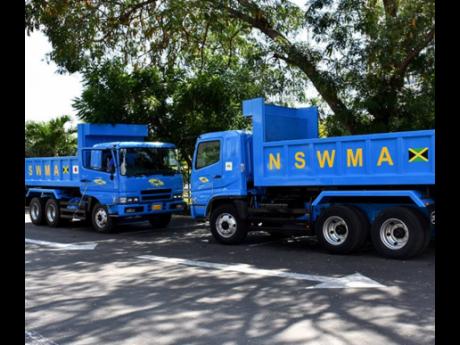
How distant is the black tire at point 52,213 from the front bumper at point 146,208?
2.79 meters

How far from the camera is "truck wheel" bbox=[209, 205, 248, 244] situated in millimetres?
10891

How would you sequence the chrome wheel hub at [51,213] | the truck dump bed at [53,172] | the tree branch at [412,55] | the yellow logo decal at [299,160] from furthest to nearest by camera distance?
the chrome wheel hub at [51,213], the truck dump bed at [53,172], the tree branch at [412,55], the yellow logo decal at [299,160]

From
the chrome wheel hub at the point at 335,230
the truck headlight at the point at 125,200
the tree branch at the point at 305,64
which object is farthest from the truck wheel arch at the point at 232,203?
the tree branch at the point at 305,64

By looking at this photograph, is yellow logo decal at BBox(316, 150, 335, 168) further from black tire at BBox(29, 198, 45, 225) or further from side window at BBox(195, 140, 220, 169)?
black tire at BBox(29, 198, 45, 225)

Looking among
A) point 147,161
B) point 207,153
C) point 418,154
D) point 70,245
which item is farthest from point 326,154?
point 70,245

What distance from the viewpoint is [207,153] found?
11.5 meters

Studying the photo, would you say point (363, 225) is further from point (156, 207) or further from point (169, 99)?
point (169, 99)

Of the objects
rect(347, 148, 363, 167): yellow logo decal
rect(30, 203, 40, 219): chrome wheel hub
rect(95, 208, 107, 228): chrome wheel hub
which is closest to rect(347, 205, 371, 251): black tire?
rect(347, 148, 363, 167): yellow logo decal

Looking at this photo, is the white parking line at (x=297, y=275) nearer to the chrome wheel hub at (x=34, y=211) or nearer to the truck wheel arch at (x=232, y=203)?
the truck wheel arch at (x=232, y=203)

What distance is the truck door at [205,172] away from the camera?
1123 centimetres

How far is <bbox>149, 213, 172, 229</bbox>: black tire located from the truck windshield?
133 cm

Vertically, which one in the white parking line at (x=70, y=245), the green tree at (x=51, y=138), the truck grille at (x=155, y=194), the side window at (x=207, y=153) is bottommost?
the white parking line at (x=70, y=245)

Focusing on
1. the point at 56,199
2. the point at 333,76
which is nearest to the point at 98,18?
the point at 56,199

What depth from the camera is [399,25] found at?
11.5 m
